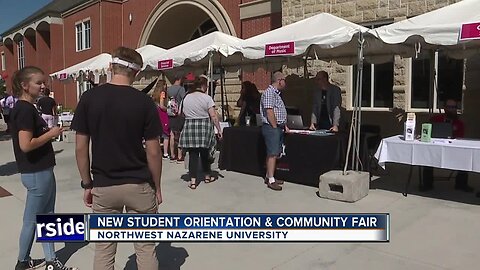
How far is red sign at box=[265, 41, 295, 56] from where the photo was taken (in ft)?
24.3

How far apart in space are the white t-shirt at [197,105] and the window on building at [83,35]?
2242 centimetres

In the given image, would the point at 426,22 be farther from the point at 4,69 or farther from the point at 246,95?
the point at 4,69

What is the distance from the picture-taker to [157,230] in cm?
277

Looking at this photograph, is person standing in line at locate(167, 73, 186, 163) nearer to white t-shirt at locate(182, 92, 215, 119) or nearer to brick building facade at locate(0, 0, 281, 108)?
white t-shirt at locate(182, 92, 215, 119)

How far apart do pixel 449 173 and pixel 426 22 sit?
121 inches

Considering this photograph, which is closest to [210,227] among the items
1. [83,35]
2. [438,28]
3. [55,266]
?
[55,266]

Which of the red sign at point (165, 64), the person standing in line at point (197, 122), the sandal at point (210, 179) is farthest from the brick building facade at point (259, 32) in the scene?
the person standing in line at point (197, 122)

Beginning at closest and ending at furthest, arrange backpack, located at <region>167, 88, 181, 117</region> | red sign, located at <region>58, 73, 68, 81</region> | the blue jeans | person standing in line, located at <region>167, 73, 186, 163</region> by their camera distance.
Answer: the blue jeans < person standing in line, located at <region>167, 73, 186, 163</region> < backpack, located at <region>167, 88, 181, 117</region> < red sign, located at <region>58, 73, 68, 81</region>

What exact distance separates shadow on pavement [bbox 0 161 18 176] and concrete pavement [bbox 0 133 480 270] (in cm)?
100

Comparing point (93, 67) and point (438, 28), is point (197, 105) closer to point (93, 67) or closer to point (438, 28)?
point (438, 28)

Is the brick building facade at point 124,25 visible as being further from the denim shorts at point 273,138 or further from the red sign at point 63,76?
the denim shorts at point 273,138

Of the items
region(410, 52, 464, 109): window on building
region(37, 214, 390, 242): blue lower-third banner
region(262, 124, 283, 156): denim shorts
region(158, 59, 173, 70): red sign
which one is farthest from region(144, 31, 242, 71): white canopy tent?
region(37, 214, 390, 242): blue lower-third banner

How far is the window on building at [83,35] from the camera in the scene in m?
27.2

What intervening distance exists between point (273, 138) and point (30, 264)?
12.6 feet
